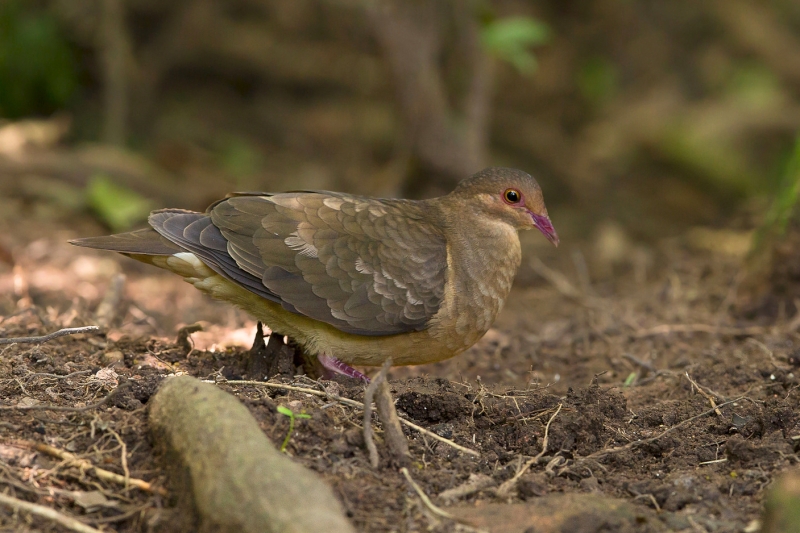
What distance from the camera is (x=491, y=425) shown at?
3623 mm

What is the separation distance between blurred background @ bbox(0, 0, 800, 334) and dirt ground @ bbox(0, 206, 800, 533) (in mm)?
2534

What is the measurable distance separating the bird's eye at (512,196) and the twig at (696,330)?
4.72 ft

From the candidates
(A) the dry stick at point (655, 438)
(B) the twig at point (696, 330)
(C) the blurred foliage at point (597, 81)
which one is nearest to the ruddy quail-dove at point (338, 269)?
(A) the dry stick at point (655, 438)

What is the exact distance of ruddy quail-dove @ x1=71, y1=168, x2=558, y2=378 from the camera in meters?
4.31

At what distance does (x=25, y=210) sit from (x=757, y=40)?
31.7 feet

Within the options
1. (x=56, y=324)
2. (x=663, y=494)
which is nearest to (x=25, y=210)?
(x=56, y=324)

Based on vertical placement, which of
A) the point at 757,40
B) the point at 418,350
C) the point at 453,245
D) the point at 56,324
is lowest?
the point at 56,324

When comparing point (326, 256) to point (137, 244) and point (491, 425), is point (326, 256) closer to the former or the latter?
point (137, 244)

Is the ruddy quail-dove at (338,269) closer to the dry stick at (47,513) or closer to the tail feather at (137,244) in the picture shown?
the tail feather at (137,244)

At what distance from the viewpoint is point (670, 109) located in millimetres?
11562

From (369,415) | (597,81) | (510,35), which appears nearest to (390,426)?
(369,415)

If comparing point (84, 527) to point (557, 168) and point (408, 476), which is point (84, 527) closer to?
point (408, 476)

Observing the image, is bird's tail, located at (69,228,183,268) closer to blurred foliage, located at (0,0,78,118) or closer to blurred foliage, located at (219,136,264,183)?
blurred foliage, located at (219,136,264,183)

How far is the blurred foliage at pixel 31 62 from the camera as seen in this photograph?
9.71m
